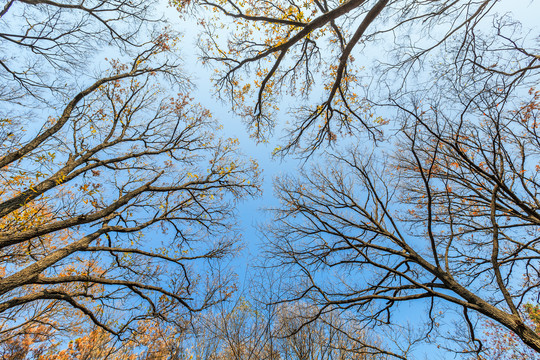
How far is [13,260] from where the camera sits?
5.88 metres

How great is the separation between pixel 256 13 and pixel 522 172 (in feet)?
27.8

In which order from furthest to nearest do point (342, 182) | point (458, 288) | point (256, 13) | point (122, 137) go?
point (122, 137)
point (342, 182)
point (256, 13)
point (458, 288)

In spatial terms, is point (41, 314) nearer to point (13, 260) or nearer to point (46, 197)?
point (13, 260)

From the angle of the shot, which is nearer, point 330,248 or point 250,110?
point 330,248

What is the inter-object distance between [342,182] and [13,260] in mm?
10095

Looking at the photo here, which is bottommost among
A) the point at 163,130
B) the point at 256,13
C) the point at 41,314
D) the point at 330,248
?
the point at 41,314

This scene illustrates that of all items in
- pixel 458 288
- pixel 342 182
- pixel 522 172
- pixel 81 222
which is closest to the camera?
pixel 458 288

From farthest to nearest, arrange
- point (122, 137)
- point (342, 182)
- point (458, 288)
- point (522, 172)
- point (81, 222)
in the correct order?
point (122, 137) < point (342, 182) < point (522, 172) < point (81, 222) < point (458, 288)

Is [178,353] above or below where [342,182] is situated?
below

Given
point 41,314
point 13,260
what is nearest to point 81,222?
point 13,260

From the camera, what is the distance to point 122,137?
25.2ft

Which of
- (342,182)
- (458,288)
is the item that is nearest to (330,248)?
(342,182)

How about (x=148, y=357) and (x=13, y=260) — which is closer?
(x=13, y=260)

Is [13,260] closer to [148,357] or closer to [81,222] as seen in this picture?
[81,222]
